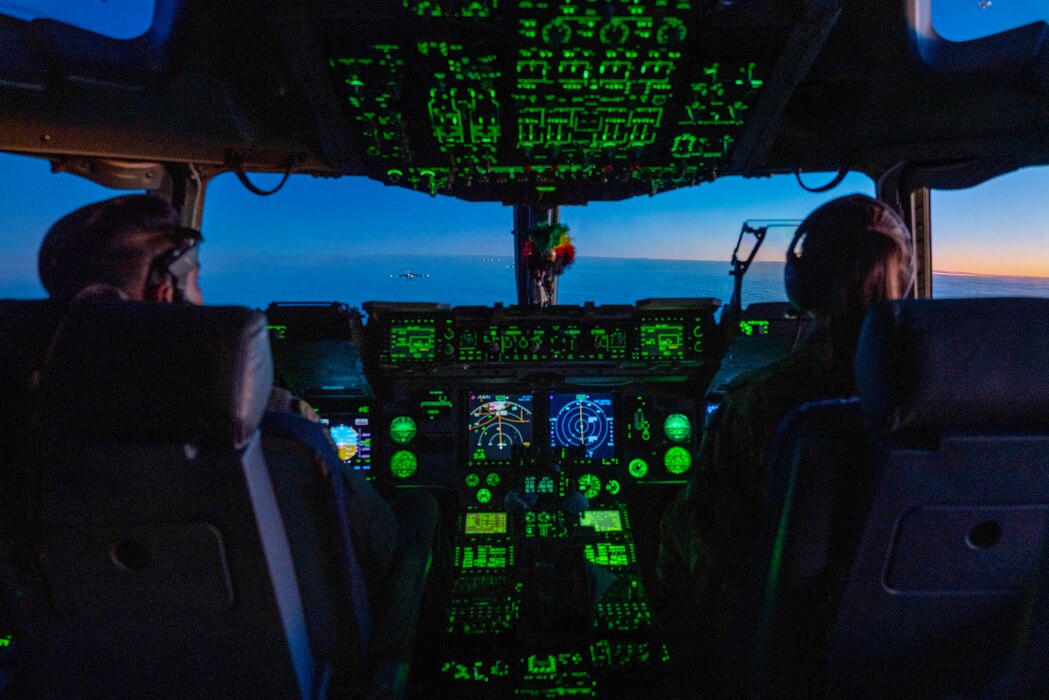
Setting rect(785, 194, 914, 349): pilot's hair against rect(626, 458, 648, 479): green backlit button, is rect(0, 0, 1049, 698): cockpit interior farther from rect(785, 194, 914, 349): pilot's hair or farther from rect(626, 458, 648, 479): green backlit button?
rect(785, 194, 914, 349): pilot's hair

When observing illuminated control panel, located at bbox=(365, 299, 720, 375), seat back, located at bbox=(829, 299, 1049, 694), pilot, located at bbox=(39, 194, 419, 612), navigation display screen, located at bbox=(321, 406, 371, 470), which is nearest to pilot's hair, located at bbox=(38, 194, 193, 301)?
pilot, located at bbox=(39, 194, 419, 612)

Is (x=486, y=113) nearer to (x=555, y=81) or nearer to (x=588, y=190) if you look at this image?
(x=555, y=81)

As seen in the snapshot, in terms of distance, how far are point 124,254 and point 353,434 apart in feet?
5.30

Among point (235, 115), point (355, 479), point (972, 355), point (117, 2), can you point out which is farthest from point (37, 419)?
point (117, 2)

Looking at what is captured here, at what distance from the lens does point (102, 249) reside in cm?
121

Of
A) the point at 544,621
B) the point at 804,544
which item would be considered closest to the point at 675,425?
the point at 544,621

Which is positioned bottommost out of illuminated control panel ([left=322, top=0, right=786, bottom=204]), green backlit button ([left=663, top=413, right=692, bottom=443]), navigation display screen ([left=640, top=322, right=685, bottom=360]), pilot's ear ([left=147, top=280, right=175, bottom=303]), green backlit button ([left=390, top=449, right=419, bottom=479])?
green backlit button ([left=390, top=449, right=419, bottom=479])

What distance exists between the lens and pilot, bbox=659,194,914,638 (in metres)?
1.40

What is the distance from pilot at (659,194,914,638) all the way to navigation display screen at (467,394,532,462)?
1267 millimetres

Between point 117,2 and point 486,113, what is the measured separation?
144cm

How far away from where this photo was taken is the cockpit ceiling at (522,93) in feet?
6.06

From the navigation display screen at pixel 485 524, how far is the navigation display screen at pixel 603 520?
32 millimetres

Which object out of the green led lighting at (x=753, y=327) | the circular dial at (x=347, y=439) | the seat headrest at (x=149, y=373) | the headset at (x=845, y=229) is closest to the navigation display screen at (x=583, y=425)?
the green led lighting at (x=753, y=327)

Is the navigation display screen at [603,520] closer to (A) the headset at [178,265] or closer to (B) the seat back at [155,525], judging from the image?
(B) the seat back at [155,525]
